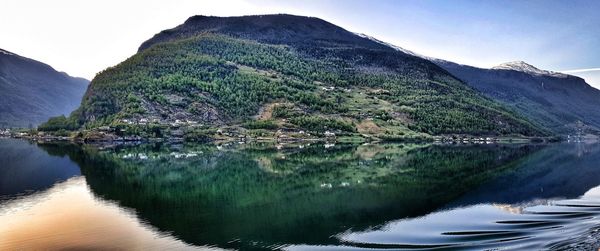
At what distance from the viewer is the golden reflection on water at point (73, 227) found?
37031 millimetres

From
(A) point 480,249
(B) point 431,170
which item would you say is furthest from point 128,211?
(B) point 431,170

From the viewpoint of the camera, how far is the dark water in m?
37.2

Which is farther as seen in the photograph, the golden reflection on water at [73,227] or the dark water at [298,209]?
the dark water at [298,209]

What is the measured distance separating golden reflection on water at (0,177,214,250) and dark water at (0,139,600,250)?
0.12m

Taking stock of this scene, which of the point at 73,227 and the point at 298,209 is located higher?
the point at 298,209

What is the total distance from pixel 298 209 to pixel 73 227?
855 inches

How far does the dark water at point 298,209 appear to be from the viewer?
1463 inches

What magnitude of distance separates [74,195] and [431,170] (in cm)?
6236

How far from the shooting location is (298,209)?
50.8 metres

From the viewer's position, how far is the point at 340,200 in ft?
186

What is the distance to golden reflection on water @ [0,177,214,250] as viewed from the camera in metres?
37.0

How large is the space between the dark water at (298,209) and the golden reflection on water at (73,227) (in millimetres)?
118

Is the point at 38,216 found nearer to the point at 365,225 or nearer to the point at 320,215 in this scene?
the point at 320,215

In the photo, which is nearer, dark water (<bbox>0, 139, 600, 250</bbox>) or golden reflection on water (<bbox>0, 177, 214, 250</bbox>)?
golden reflection on water (<bbox>0, 177, 214, 250</bbox>)
